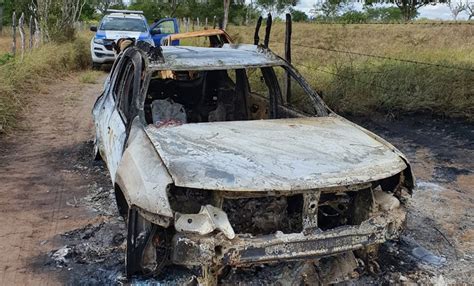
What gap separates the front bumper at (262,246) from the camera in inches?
129

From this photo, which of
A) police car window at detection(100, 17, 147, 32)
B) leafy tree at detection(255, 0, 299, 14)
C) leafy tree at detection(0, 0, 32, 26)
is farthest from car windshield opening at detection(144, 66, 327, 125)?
leafy tree at detection(255, 0, 299, 14)

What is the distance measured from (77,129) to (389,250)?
5867 mm

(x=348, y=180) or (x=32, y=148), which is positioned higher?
Result: (x=348, y=180)

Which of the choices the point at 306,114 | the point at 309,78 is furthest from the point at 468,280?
the point at 309,78

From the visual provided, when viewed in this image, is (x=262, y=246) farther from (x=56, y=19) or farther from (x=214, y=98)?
(x=56, y=19)

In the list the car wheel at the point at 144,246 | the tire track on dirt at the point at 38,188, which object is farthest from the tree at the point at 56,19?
the car wheel at the point at 144,246

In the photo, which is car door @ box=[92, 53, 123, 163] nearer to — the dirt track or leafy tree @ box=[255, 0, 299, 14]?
the dirt track

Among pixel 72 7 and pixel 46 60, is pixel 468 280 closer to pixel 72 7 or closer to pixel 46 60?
pixel 46 60

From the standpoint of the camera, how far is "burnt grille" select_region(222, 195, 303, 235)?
3744mm

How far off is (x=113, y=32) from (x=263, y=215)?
14.0 metres

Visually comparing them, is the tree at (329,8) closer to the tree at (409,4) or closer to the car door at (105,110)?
the tree at (409,4)

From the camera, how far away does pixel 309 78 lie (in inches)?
430

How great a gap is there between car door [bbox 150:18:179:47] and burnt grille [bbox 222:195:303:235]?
1177 centimetres

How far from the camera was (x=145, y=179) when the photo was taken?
3520mm
